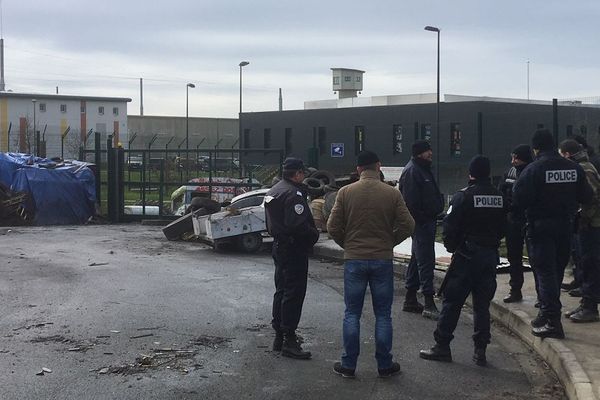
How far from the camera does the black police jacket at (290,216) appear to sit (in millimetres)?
7562

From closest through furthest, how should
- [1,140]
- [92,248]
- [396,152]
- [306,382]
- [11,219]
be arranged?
1. [306,382]
2. [92,248]
3. [11,219]
4. [396,152]
5. [1,140]

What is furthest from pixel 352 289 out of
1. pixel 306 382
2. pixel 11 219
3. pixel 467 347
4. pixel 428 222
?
pixel 11 219

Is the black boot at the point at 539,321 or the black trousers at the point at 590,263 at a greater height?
the black trousers at the point at 590,263

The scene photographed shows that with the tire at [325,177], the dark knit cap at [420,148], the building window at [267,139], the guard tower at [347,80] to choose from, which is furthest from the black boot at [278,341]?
the guard tower at [347,80]

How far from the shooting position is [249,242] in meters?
17.1

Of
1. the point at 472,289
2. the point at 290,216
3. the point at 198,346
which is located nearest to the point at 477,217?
the point at 472,289

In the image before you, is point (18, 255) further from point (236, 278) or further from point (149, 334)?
point (149, 334)

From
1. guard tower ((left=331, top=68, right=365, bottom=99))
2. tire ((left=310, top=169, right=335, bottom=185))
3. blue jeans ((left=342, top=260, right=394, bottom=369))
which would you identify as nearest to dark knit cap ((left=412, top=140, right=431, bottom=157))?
blue jeans ((left=342, top=260, right=394, bottom=369))

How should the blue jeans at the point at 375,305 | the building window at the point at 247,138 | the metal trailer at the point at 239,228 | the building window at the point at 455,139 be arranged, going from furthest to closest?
the building window at the point at 247,138 → the building window at the point at 455,139 → the metal trailer at the point at 239,228 → the blue jeans at the point at 375,305

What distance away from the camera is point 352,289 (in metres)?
6.94

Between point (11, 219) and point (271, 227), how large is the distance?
19.3 m

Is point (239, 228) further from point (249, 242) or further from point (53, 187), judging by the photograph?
point (53, 187)

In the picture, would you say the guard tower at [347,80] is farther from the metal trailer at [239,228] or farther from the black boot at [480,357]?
the black boot at [480,357]

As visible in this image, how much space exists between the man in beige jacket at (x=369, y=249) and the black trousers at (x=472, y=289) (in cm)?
77
